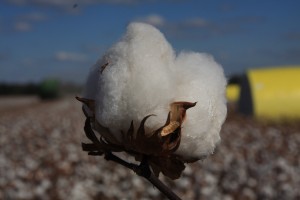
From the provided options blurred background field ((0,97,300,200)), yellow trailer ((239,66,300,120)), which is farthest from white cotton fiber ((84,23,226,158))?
yellow trailer ((239,66,300,120))

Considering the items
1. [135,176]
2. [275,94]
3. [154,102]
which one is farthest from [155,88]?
[275,94]

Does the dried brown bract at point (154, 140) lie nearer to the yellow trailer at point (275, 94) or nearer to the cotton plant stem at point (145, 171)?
the cotton plant stem at point (145, 171)

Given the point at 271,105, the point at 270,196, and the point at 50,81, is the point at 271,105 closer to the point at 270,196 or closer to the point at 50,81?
the point at 270,196

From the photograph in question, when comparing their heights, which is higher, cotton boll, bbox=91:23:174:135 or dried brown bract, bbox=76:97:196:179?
cotton boll, bbox=91:23:174:135

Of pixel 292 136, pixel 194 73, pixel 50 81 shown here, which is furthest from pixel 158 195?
pixel 50 81

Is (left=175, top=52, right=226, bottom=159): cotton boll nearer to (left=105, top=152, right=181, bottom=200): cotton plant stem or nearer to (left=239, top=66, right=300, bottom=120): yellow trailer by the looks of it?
(left=105, top=152, right=181, bottom=200): cotton plant stem

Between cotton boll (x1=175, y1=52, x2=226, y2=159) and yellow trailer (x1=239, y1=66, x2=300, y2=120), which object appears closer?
cotton boll (x1=175, y1=52, x2=226, y2=159)

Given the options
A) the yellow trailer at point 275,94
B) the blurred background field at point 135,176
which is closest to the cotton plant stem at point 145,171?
the blurred background field at point 135,176

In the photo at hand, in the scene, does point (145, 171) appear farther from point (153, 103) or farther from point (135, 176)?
point (135, 176)
